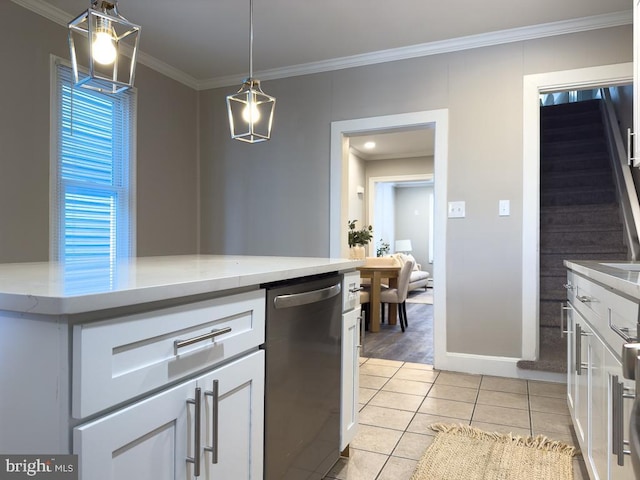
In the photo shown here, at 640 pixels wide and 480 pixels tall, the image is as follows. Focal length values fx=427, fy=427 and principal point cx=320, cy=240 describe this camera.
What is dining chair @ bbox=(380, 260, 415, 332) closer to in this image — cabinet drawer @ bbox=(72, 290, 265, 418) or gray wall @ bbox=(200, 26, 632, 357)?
gray wall @ bbox=(200, 26, 632, 357)

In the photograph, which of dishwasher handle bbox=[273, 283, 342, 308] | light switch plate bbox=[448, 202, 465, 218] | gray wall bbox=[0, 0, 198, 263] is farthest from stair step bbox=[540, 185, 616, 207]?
gray wall bbox=[0, 0, 198, 263]

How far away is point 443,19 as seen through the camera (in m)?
2.94

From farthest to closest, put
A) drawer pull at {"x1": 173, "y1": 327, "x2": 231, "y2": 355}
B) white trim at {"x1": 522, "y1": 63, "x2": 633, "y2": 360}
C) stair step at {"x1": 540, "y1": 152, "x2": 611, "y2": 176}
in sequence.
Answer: stair step at {"x1": 540, "y1": 152, "x2": 611, "y2": 176} < white trim at {"x1": 522, "y1": 63, "x2": 633, "y2": 360} < drawer pull at {"x1": 173, "y1": 327, "x2": 231, "y2": 355}

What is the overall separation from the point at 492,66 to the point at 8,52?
10.6ft

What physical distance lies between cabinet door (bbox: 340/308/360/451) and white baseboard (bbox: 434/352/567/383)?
1557mm

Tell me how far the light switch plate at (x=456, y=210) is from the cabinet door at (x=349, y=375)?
1646 millimetres

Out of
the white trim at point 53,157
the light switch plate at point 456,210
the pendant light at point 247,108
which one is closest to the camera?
the pendant light at point 247,108

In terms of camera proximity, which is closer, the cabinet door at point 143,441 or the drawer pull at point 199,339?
the cabinet door at point 143,441

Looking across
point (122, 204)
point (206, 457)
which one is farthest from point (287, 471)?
point (122, 204)

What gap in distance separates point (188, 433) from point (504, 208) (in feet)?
9.12

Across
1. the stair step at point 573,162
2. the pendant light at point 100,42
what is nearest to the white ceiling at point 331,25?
the pendant light at point 100,42

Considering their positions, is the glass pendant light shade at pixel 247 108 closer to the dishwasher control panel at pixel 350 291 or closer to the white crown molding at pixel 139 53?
the white crown molding at pixel 139 53

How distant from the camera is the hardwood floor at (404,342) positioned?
12.0 feet

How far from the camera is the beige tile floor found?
6.19 ft
